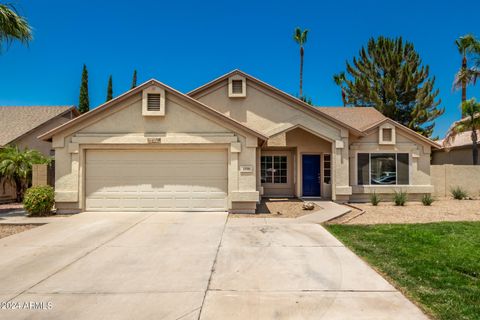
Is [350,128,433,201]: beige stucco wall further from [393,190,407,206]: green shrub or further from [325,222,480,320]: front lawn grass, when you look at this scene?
[325,222,480,320]: front lawn grass

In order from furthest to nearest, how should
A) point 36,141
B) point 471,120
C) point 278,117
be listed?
point 471,120 → point 36,141 → point 278,117

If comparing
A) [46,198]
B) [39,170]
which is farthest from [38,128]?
[46,198]

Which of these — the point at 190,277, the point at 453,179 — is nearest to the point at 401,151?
the point at 453,179

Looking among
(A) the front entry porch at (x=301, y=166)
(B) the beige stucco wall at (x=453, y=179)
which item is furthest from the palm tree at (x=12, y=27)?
(B) the beige stucco wall at (x=453, y=179)

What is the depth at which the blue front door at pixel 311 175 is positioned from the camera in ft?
Result: 55.8

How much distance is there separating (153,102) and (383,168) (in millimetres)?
11755

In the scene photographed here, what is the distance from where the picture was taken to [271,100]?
50.0ft

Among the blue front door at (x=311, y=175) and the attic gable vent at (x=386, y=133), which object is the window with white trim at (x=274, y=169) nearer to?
the blue front door at (x=311, y=175)

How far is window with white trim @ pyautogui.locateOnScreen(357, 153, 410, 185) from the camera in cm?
1576

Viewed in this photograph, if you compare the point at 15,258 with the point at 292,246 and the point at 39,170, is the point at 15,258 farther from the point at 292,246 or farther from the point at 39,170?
the point at 39,170

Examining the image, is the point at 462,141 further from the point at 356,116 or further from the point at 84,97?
the point at 84,97

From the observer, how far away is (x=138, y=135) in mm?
11734

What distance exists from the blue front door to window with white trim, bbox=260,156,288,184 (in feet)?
3.83

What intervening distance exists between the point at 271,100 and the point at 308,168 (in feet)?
14.6
